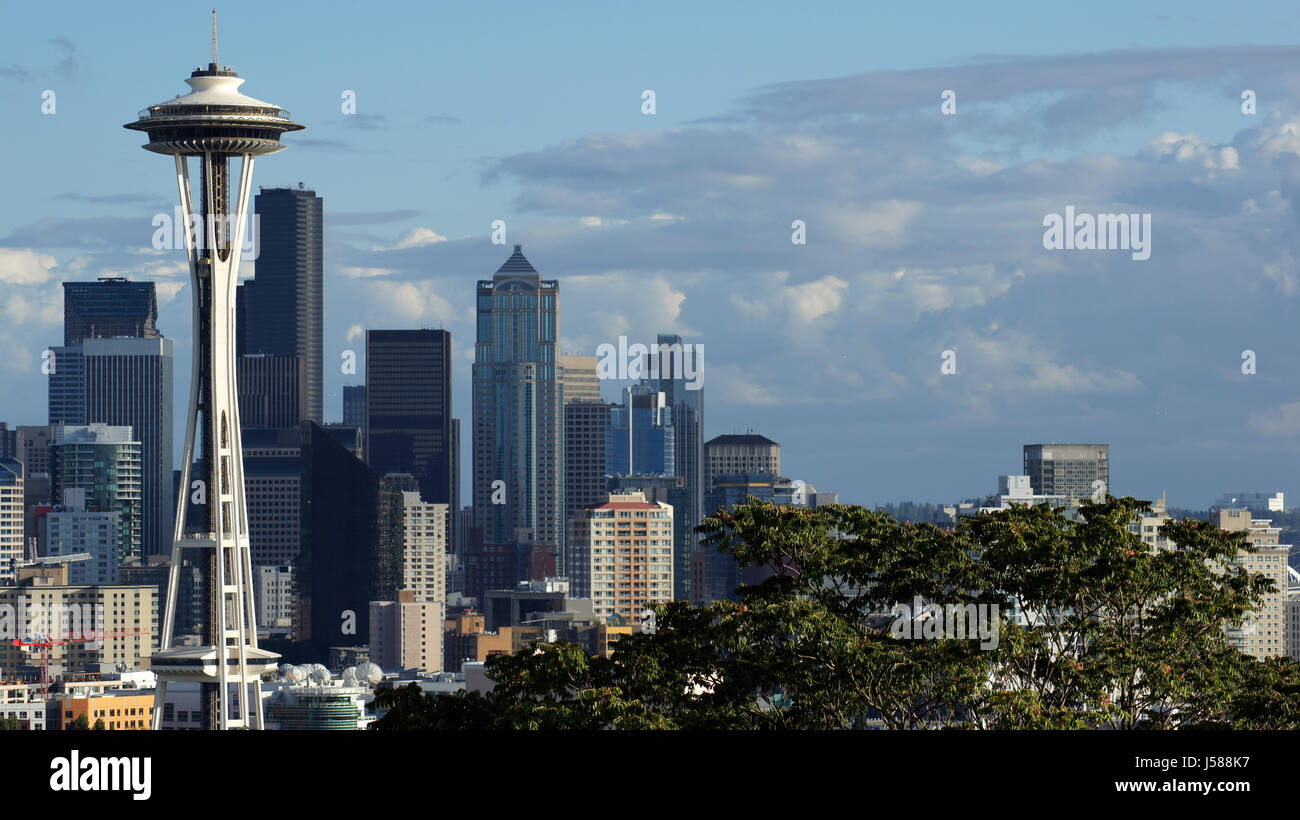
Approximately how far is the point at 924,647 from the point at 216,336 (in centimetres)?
7767

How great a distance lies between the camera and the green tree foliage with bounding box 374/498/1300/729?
33969 mm

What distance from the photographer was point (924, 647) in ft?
111

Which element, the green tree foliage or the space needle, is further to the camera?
the space needle

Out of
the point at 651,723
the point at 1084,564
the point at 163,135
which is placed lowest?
the point at 651,723

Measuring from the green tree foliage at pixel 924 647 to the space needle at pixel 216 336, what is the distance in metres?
70.6

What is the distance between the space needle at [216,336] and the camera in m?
106

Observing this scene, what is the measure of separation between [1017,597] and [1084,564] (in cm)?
229

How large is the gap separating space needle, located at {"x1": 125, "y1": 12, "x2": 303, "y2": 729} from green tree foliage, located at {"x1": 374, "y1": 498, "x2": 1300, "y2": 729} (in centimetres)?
7056

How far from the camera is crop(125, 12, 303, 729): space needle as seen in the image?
106 meters

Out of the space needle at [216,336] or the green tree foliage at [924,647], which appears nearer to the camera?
the green tree foliage at [924,647]
